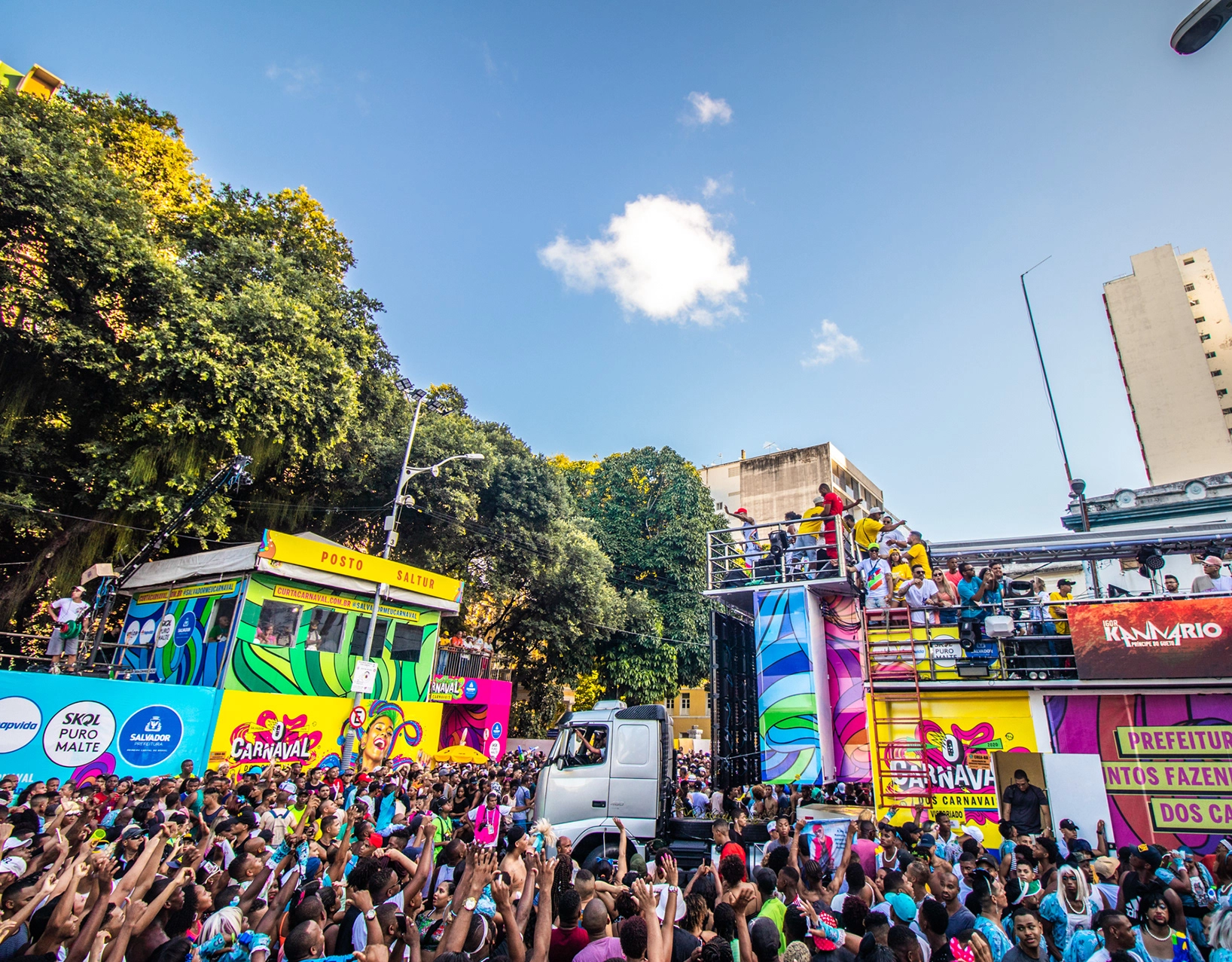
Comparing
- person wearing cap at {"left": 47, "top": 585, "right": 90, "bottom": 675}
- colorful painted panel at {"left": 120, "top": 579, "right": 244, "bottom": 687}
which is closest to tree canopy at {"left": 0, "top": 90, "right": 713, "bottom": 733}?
A: colorful painted panel at {"left": 120, "top": 579, "right": 244, "bottom": 687}

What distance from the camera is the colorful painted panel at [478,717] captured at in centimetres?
2199

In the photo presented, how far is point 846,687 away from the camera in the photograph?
43.1ft

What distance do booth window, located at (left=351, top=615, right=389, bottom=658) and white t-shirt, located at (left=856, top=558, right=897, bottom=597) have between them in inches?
496

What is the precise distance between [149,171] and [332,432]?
12.6 m

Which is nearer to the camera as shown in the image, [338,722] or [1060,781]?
[1060,781]

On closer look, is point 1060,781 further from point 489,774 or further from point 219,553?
point 219,553

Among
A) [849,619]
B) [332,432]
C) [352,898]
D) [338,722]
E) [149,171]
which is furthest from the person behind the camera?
[149,171]

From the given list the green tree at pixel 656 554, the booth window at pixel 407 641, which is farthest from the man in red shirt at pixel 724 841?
the green tree at pixel 656 554

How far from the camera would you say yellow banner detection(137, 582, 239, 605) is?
17062 millimetres

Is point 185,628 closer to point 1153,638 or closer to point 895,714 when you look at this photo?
point 895,714

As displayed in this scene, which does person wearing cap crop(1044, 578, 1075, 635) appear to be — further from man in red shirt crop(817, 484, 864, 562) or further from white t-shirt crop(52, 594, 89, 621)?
white t-shirt crop(52, 594, 89, 621)

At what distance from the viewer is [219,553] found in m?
17.4

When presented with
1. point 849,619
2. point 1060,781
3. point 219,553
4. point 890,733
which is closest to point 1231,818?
point 1060,781

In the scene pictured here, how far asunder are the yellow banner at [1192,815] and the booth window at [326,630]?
56.7 ft
